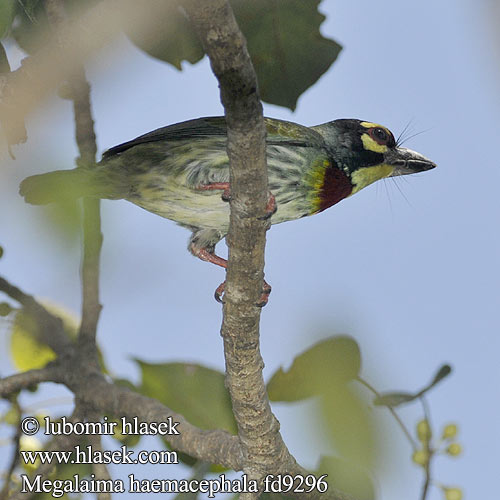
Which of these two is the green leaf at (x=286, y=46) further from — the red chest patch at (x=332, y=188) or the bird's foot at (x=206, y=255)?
the bird's foot at (x=206, y=255)

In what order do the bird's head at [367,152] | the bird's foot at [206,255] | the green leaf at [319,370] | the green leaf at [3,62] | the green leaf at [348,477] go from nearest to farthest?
1. the green leaf at [3,62]
2. the green leaf at [348,477]
3. the green leaf at [319,370]
4. the bird's foot at [206,255]
5. the bird's head at [367,152]

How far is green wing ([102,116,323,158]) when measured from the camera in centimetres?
278

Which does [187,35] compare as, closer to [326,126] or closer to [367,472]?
[326,126]

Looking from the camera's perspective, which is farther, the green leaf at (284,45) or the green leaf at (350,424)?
the green leaf at (284,45)

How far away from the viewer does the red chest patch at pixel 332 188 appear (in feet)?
9.90

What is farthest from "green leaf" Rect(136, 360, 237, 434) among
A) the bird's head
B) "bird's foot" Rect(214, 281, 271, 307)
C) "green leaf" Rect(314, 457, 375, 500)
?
the bird's head

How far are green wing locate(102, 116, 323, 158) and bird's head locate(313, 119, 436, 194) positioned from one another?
0.32 m

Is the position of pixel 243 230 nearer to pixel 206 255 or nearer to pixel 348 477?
pixel 348 477

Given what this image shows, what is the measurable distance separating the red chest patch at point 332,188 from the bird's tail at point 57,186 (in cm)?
93

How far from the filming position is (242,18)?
2744 millimetres

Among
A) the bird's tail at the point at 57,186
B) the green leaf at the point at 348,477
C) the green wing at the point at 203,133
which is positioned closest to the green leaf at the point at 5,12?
the bird's tail at the point at 57,186

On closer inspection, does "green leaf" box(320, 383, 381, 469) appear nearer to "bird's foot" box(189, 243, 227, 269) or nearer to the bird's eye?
"bird's foot" box(189, 243, 227, 269)

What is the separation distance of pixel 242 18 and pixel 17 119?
2002mm

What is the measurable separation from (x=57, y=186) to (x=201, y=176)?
0.59 m
